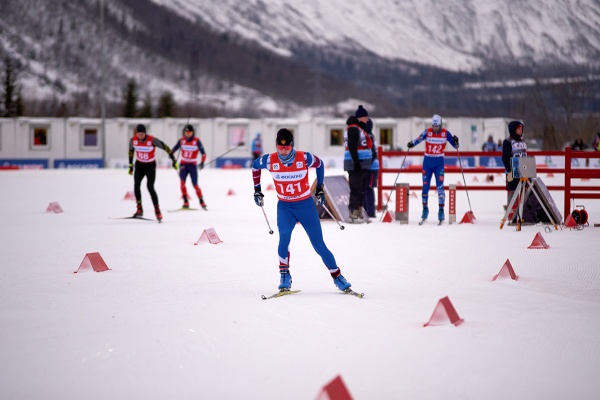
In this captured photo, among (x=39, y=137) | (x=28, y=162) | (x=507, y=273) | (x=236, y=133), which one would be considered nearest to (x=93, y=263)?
(x=507, y=273)

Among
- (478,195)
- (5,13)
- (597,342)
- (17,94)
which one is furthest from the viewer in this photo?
(5,13)

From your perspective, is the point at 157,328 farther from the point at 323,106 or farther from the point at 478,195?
the point at 323,106

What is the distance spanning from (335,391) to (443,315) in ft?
8.24

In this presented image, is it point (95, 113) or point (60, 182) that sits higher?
point (95, 113)

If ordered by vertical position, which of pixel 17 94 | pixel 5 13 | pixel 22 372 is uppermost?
pixel 5 13

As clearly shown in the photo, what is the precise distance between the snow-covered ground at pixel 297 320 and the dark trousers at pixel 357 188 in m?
2.32

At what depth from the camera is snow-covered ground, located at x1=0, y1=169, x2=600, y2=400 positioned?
15.8ft

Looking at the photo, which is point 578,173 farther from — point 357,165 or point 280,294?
point 280,294

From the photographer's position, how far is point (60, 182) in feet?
101

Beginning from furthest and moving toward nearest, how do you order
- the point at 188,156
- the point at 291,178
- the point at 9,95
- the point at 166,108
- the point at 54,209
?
the point at 9,95 → the point at 166,108 → the point at 188,156 → the point at 54,209 → the point at 291,178

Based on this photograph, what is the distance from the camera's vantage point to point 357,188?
15.0 m

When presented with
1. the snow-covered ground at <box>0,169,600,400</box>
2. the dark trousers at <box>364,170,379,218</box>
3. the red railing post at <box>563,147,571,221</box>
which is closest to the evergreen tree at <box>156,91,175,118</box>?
the dark trousers at <box>364,170,379,218</box>

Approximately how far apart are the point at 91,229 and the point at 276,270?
5.77 meters

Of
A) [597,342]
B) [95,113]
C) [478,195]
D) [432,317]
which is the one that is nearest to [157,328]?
[432,317]
